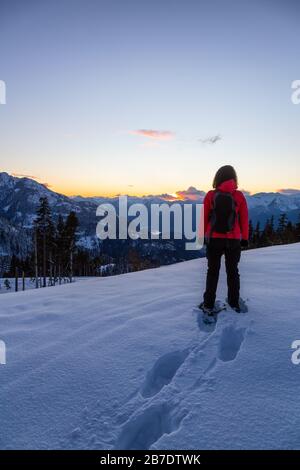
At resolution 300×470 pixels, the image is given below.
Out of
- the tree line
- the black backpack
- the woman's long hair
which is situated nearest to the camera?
the black backpack

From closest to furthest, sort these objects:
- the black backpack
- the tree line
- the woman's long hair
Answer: the black backpack → the woman's long hair → the tree line

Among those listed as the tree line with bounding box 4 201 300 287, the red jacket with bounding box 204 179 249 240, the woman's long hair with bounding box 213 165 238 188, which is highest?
the woman's long hair with bounding box 213 165 238 188

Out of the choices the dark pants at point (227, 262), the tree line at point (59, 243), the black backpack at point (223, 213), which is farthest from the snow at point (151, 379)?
the tree line at point (59, 243)

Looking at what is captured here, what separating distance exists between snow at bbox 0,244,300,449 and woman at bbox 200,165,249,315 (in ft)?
1.62

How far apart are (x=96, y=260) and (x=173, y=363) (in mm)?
88366

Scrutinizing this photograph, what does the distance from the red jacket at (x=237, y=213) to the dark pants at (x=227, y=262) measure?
105 mm

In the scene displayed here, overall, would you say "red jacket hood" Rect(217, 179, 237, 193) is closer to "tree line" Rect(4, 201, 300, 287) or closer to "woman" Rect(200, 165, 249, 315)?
"woman" Rect(200, 165, 249, 315)

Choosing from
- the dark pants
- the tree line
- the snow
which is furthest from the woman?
the tree line

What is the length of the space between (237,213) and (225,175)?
67cm

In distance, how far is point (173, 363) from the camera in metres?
3.51

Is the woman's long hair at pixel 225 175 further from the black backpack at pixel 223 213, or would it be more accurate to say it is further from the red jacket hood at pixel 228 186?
the black backpack at pixel 223 213

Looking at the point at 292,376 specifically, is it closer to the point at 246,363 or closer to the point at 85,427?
the point at 246,363

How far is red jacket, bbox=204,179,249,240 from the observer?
487 centimetres

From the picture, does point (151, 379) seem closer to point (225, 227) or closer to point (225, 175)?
point (225, 227)
